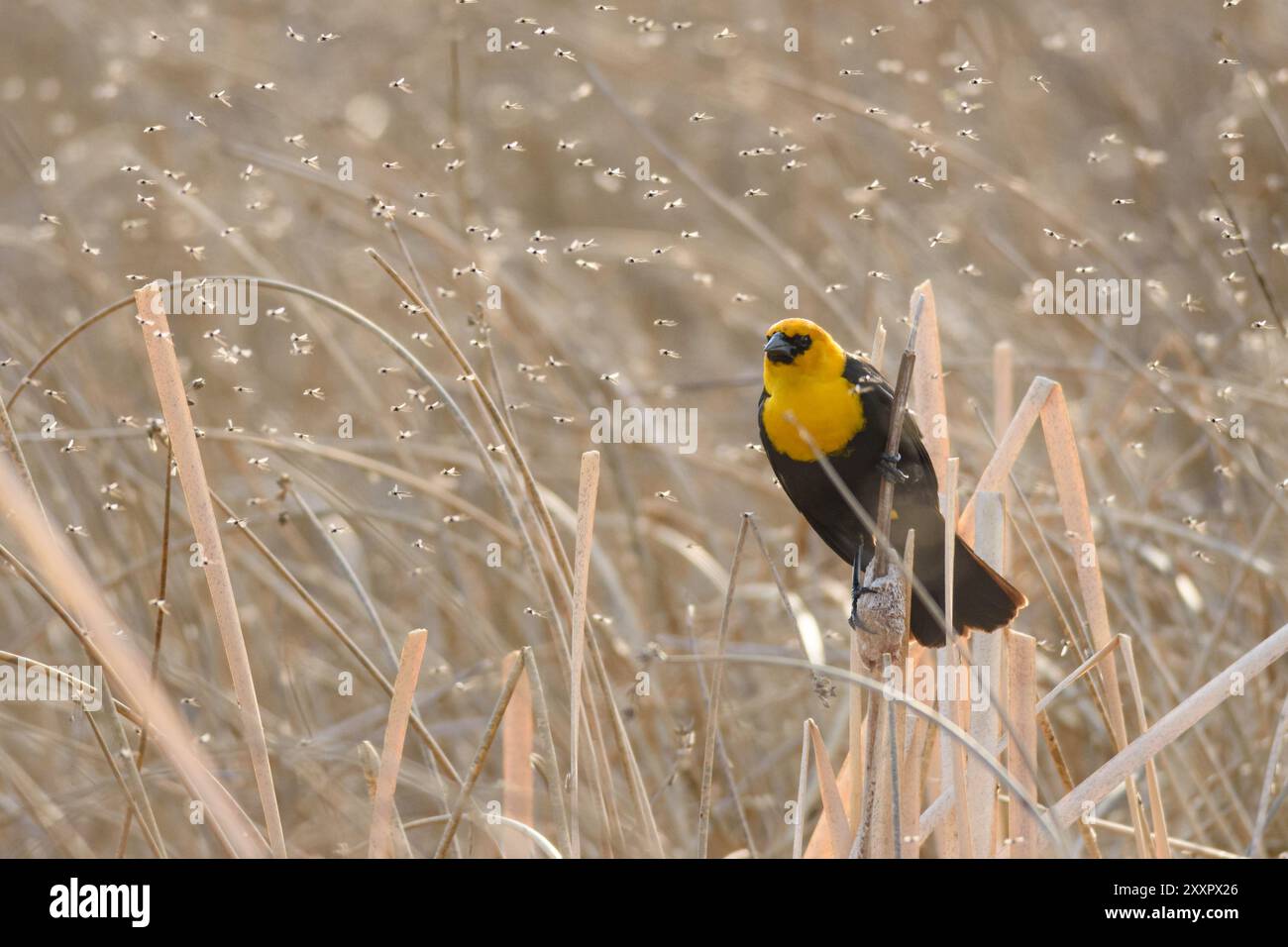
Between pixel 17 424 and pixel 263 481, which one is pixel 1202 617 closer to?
pixel 263 481

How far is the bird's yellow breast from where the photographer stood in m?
2.29

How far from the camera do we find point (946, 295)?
3.92 meters

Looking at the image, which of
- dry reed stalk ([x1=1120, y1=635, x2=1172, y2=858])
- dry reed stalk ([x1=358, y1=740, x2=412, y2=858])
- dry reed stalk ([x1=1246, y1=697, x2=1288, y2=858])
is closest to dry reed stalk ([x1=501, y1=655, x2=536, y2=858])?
dry reed stalk ([x1=358, y1=740, x2=412, y2=858])

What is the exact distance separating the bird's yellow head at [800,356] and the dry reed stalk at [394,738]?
3.17 ft

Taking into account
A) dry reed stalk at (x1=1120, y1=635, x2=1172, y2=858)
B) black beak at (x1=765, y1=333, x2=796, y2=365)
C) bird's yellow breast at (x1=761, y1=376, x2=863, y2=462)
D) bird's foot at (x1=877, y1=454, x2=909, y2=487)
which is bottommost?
dry reed stalk at (x1=1120, y1=635, x2=1172, y2=858)

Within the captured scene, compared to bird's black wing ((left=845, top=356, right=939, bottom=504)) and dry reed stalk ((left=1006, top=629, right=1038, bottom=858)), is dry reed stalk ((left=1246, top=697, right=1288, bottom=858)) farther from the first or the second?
bird's black wing ((left=845, top=356, right=939, bottom=504))

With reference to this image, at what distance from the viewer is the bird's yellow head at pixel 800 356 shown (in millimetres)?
2275

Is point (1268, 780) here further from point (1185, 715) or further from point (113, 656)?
point (113, 656)

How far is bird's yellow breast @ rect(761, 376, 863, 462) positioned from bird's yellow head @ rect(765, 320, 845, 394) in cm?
2

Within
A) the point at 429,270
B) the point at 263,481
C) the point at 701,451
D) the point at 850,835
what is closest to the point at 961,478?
the point at 701,451

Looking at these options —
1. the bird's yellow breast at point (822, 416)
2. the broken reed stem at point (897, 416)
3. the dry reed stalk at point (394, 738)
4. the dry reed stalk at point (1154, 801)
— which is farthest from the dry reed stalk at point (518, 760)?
the dry reed stalk at point (1154, 801)

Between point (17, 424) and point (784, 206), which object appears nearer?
point (17, 424)

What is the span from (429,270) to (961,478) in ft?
5.05
